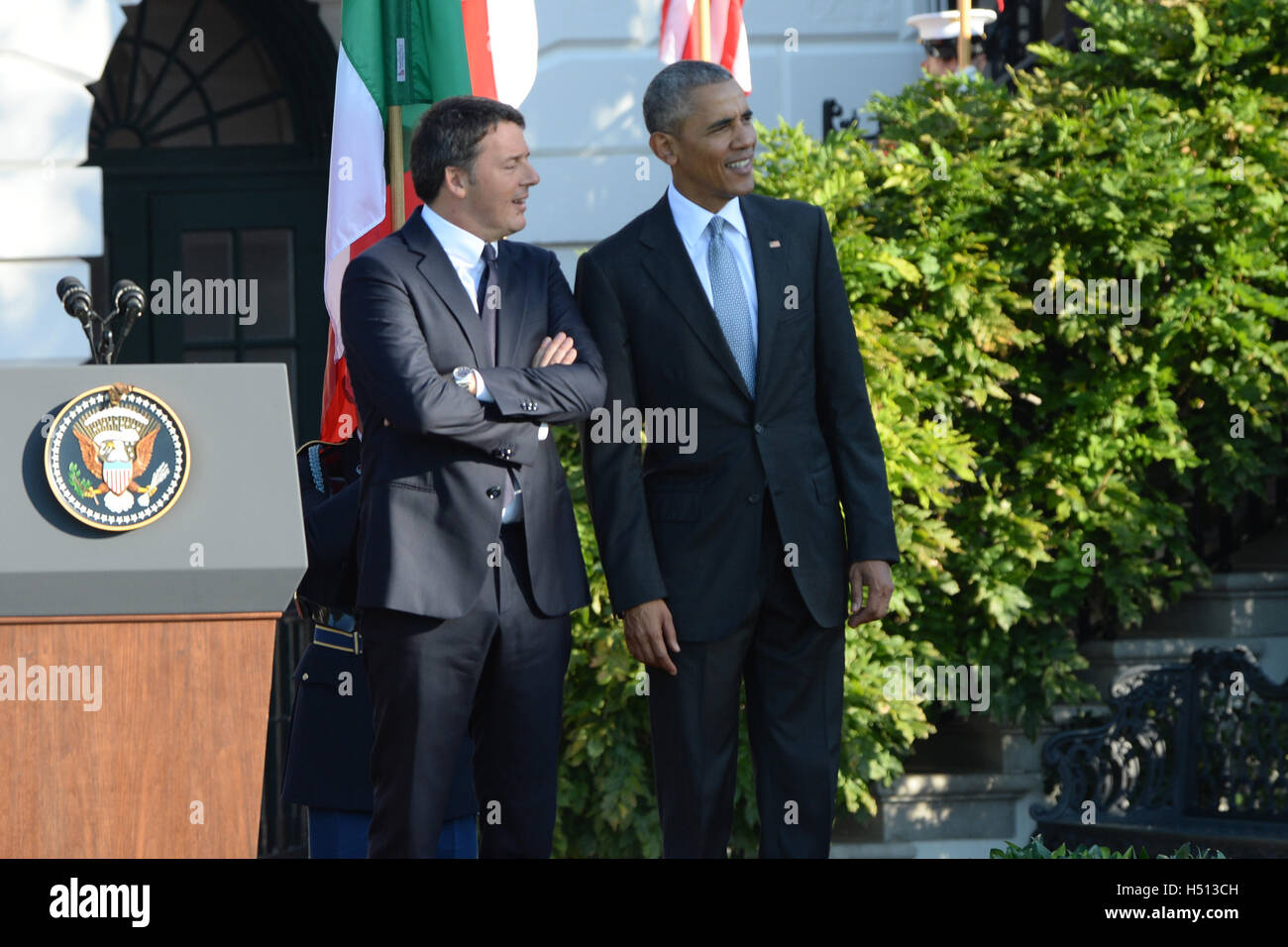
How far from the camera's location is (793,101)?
9.10m

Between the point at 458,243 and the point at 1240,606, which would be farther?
the point at 1240,606

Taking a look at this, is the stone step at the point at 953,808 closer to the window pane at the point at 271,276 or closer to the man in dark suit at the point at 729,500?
the man in dark suit at the point at 729,500

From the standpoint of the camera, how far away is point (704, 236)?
3979mm

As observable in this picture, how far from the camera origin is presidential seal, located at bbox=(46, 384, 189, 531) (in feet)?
10.2

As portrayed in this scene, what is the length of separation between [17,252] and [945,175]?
183 inches

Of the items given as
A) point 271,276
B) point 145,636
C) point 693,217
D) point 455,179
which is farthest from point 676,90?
point 271,276

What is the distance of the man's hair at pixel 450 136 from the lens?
374 centimetres

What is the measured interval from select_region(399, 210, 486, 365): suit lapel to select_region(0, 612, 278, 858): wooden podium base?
82 cm

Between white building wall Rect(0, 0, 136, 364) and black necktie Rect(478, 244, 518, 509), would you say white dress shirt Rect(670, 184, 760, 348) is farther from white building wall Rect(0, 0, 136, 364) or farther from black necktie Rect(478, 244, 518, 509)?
white building wall Rect(0, 0, 136, 364)

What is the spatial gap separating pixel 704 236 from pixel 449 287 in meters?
0.64

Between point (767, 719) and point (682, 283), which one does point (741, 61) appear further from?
point (767, 719)

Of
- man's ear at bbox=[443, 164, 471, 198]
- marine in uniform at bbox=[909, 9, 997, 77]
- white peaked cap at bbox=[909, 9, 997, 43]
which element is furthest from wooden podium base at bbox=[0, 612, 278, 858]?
white peaked cap at bbox=[909, 9, 997, 43]

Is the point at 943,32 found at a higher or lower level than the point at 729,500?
higher
